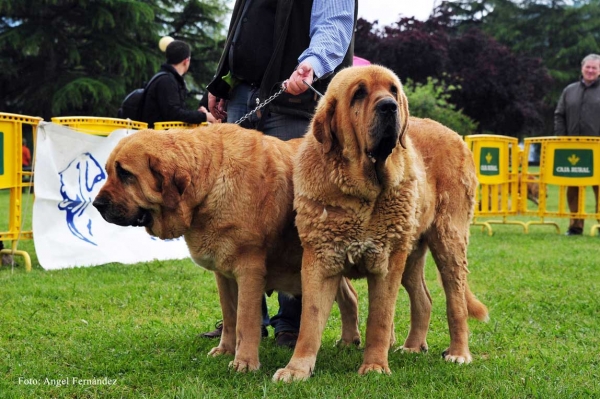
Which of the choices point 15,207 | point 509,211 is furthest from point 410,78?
point 15,207

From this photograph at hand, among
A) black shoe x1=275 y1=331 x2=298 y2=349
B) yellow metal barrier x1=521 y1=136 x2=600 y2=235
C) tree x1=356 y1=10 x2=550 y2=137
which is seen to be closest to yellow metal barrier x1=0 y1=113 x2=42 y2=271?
black shoe x1=275 y1=331 x2=298 y2=349

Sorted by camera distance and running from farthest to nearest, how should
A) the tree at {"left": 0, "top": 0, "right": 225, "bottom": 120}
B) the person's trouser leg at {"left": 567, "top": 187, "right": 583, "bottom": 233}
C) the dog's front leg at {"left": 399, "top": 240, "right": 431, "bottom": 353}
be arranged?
the tree at {"left": 0, "top": 0, "right": 225, "bottom": 120} < the person's trouser leg at {"left": 567, "top": 187, "right": 583, "bottom": 233} < the dog's front leg at {"left": 399, "top": 240, "right": 431, "bottom": 353}

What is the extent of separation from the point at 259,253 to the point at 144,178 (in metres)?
0.73

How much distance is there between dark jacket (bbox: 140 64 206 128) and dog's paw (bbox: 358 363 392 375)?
5462 mm

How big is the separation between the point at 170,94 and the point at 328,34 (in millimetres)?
5010

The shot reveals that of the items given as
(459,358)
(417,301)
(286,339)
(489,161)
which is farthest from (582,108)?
(286,339)

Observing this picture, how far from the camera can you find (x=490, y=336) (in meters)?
4.71

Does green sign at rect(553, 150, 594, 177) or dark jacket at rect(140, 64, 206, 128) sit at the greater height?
dark jacket at rect(140, 64, 206, 128)

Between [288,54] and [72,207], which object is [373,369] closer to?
[288,54]

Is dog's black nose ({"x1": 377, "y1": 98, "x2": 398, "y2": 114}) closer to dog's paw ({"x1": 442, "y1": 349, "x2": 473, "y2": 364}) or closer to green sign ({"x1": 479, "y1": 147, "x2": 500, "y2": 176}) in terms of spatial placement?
dog's paw ({"x1": 442, "y1": 349, "x2": 473, "y2": 364})

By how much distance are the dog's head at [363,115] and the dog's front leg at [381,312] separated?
59 centimetres

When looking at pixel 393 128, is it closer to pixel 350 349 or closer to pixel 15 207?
pixel 350 349

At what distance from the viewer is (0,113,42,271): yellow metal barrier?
729 centimetres

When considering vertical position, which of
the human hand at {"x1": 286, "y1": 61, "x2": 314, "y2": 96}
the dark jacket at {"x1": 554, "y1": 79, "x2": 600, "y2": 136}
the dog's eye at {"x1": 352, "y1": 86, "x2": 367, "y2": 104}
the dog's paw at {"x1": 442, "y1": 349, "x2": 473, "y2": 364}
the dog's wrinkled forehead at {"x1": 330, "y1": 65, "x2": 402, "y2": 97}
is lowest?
the dog's paw at {"x1": 442, "y1": 349, "x2": 473, "y2": 364}
